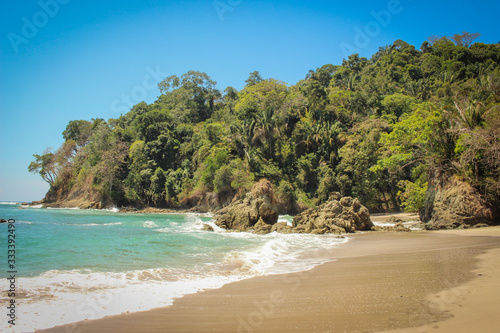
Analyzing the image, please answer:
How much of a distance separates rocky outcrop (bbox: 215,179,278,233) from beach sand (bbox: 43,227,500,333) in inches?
441

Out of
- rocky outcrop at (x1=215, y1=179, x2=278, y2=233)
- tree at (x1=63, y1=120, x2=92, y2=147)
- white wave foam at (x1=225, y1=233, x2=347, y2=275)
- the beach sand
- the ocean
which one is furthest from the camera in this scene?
Result: tree at (x1=63, y1=120, x2=92, y2=147)

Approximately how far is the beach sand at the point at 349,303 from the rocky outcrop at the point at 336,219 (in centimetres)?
839

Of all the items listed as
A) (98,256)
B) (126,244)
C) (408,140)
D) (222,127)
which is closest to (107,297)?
(98,256)

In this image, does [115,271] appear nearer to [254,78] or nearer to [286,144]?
[286,144]

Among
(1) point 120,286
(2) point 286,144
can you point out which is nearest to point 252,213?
(1) point 120,286

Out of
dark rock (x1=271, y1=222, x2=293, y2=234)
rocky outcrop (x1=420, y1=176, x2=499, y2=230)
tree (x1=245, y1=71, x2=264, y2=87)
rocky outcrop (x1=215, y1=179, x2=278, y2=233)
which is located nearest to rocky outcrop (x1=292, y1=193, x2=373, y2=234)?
dark rock (x1=271, y1=222, x2=293, y2=234)

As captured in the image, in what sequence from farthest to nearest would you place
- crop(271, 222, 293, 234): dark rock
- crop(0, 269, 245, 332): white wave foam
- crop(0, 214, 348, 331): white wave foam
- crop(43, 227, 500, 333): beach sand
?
crop(271, 222, 293, 234): dark rock → crop(0, 214, 348, 331): white wave foam → crop(0, 269, 245, 332): white wave foam → crop(43, 227, 500, 333): beach sand

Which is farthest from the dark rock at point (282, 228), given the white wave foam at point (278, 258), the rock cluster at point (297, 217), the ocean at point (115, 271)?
the white wave foam at point (278, 258)

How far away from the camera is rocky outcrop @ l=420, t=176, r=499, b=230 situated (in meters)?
13.1

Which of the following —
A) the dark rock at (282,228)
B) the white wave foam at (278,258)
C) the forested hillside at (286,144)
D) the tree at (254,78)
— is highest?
the tree at (254,78)

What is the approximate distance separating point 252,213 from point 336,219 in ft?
16.9

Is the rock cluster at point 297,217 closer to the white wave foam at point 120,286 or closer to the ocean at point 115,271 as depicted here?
the ocean at point 115,271

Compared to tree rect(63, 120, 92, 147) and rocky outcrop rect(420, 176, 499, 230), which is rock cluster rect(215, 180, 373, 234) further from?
tree rect(63, 120, 92, 147)

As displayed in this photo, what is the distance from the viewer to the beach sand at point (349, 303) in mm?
3584
